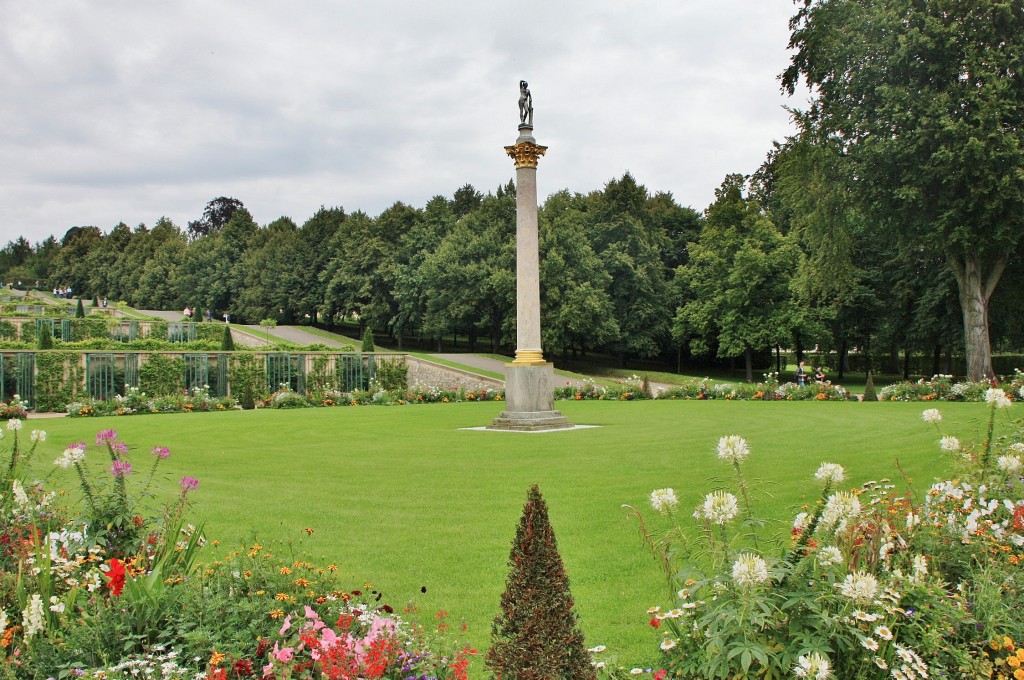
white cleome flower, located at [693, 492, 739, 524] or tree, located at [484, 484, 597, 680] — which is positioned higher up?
white cleome flower, located at [693, 492, 739, 524]

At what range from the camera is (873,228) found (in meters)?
27.9

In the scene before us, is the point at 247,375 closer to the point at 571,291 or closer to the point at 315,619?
the point at 571,291

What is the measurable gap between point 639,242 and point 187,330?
28624 millimetres

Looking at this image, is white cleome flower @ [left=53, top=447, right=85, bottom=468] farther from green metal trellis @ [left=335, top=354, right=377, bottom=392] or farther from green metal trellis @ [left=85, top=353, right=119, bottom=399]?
green metal trellis @ [left=335, top=354, right=377, bottom=392]

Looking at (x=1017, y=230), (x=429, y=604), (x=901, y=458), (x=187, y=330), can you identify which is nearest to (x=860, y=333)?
(x=1017, y=230)

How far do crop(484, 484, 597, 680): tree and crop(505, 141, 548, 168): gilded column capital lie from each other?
58.2 feet

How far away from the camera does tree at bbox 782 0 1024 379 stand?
21.8 metres

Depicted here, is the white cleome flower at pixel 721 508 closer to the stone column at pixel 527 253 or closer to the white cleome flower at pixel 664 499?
the white cleome flower at pixel 664 499

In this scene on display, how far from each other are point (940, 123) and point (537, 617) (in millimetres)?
22732

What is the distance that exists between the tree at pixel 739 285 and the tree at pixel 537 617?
1580 inches

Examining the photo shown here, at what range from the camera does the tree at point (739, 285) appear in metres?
42.7

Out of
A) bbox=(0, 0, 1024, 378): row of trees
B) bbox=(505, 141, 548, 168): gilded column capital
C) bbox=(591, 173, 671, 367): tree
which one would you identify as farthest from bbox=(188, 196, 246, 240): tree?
bbox=(505, 141, 548, 168): gilded column capital

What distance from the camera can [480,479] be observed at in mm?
11156

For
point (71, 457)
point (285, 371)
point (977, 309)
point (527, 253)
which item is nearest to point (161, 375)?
point (285, 371)
